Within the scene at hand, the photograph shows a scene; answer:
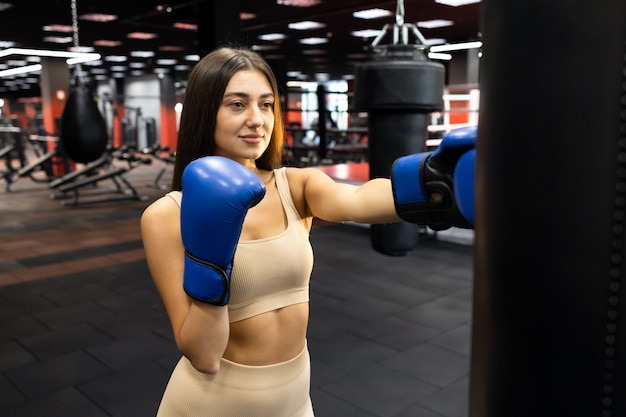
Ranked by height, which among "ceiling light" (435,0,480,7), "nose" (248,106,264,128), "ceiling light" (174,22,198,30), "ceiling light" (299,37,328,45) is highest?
"ceiling light" (299,37,328,45)

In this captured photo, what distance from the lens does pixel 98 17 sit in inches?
341

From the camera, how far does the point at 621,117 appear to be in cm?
53

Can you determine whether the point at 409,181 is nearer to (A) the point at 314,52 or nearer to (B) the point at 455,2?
(B) the point at 455,2

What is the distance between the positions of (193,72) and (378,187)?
43cm

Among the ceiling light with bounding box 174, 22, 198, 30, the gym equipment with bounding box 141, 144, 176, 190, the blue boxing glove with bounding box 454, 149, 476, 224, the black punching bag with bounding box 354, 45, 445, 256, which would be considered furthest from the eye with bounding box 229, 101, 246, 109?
the ceiling light with bounding box 174, 22, 198, 30

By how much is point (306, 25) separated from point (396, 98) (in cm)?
870

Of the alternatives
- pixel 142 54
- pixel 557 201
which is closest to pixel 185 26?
pixel 142 54

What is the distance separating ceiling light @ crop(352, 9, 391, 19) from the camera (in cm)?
830

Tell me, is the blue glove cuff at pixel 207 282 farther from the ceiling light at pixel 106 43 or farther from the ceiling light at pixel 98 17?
the ceiling light at pixel 106 43

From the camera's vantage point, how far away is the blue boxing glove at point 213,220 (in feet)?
2.91

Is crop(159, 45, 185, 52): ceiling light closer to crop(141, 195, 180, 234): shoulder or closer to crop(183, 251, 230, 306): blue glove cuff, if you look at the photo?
crop(141, 195, 180, 234): shoulder

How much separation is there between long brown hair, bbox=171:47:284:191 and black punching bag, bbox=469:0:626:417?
573mm

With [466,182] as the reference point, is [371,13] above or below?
above

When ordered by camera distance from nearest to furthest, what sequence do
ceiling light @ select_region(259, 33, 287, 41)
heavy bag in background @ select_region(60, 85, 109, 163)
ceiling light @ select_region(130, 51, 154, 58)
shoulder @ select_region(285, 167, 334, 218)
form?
shoulder @ select_region(285, 167, 334, 218) < heavy bag in background @ select_region(60, 85, 109, 163) < ceiling light @ select_region(259, 33, 287, 41) < ceiling light @ select_region(130, 51, 154, 58)
